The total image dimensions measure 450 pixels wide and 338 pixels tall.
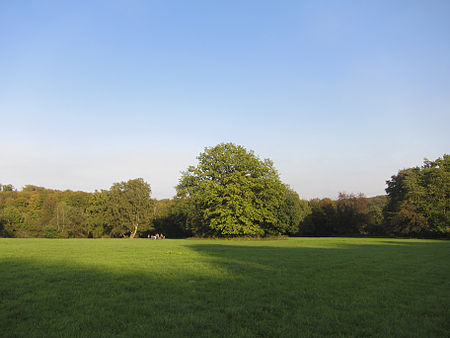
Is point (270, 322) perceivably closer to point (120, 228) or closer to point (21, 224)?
point (120, 228)

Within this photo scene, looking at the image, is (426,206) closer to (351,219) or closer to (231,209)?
(351,219)

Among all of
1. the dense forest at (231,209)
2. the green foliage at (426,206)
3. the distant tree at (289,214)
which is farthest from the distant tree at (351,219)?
the distant tree at (289,214)

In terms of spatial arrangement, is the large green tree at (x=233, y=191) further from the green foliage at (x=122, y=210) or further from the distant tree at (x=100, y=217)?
the distant tree at (x=100, y=217)

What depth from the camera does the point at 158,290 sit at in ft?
26.2

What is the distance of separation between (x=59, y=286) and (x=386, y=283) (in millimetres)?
10009

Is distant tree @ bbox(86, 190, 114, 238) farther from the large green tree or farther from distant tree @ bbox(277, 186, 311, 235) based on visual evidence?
distant tree @ bbox(277, 186, 311, 235)

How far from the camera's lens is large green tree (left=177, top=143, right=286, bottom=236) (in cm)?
4503

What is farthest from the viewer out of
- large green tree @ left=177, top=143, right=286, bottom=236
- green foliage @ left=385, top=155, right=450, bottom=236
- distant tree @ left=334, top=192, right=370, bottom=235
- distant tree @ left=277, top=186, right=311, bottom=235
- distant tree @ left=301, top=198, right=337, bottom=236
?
distant tree @ left=301, top=198, right=337, bottom=236

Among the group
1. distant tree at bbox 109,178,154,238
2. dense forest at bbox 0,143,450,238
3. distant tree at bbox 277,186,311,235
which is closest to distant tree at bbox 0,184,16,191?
dense forest at bbox 0,143,450,238

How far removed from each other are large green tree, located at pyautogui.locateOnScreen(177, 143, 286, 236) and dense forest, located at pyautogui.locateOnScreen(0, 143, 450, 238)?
0.16 metres

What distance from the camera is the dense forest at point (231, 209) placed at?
1841 inches

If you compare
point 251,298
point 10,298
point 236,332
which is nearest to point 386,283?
point 251,298

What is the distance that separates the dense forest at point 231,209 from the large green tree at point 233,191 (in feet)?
0.53

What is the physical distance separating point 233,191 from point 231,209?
2.81 m
